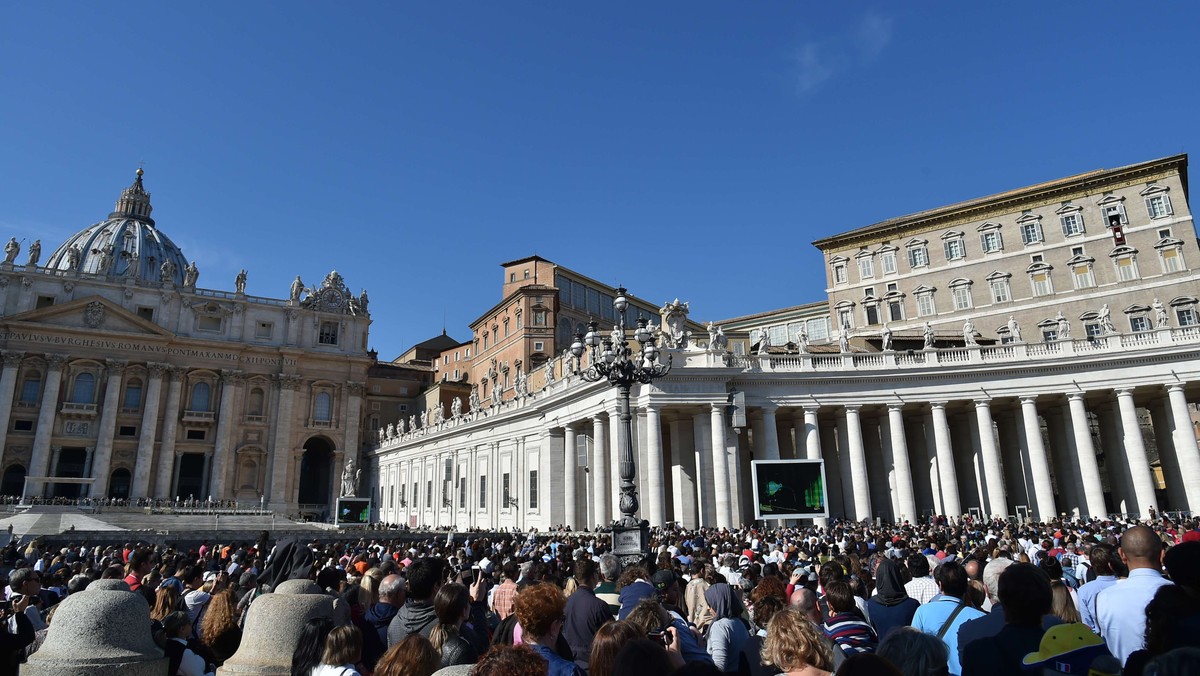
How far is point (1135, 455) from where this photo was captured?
31.1 metres

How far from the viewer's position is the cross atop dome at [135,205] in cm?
9412

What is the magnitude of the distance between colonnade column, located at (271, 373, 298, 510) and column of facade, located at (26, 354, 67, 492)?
1695 centimetres

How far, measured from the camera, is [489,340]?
6662 centimetres

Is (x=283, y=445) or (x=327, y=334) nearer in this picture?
(x=283, y=445)

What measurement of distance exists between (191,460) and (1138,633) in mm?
74317

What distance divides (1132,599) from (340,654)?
5.05 metres

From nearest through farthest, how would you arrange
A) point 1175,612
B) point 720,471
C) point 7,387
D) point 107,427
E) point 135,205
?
1. point 1175,612
2. point 720,471
3. point 7,387
4. point 107,427
5. point 135,205

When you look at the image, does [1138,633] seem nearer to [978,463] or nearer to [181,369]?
[978,463]

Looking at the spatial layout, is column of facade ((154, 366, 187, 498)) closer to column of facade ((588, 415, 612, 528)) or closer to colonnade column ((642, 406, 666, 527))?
column of facade ((588, 415, 612, 528))

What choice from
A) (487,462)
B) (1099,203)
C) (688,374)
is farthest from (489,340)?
(1099,203)

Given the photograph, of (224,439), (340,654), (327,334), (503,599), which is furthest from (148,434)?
(340,654)

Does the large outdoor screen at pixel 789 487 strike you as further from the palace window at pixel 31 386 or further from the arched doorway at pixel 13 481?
the arched doorway at pixel 13 481

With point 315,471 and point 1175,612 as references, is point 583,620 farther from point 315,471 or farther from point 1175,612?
point 315,471

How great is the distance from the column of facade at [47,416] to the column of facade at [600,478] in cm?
4956
